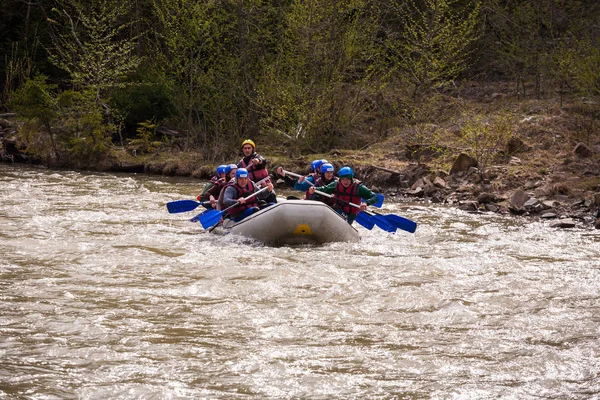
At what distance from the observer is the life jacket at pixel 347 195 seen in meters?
10.6

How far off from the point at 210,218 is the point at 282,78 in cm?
1007

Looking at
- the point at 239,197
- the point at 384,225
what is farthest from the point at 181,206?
the point at 384,225

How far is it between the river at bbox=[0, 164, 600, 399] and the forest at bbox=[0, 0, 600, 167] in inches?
358

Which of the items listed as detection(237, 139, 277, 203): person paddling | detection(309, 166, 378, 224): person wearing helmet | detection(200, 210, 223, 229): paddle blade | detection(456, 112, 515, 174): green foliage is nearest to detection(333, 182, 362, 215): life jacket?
detection(309, 166, 378, 224): person wearing helmet

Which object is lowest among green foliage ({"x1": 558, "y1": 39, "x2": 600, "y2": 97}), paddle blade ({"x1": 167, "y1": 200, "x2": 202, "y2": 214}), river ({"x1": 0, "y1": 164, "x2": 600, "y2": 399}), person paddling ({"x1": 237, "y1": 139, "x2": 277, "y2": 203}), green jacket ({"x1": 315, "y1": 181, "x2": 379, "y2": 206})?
river ({"x1": 0, "y1": 164, "x2": 600, "y2": 399})

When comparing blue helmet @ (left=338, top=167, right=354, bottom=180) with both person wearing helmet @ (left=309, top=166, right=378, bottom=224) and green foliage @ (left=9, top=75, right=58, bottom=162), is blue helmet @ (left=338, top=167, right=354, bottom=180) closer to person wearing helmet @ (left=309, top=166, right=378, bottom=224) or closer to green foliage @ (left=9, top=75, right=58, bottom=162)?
person wearing helmet @ (left=309, top=166, right=378, bottom=224)

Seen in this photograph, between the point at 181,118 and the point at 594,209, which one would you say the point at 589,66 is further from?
the point at 181,118

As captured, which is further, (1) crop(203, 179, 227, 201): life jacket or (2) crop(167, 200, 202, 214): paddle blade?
(1) crop(203, 179, 227, 201): life jacket

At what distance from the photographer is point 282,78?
767 inches

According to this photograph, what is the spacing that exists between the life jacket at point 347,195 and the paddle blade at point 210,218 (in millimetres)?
1674

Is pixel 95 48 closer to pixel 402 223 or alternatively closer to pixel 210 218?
pixel 210 218

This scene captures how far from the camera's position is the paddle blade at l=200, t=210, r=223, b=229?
999cm

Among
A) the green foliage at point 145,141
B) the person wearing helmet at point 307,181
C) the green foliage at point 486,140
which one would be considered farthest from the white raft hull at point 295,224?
the green foliage at point 145,141

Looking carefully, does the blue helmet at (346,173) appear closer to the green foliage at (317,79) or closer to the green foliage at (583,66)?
the green foliage at (317,79)
